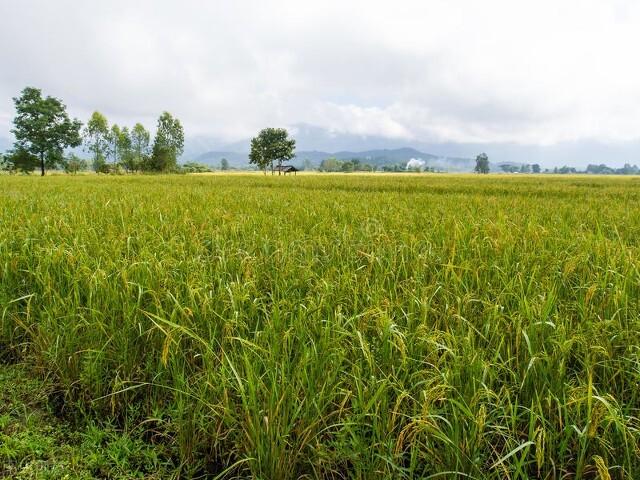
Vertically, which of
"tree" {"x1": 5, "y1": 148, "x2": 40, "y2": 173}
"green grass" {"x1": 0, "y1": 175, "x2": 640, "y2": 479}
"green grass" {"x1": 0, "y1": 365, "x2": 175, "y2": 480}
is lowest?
"green grass" {"x1": 0, "y1": 365, "x2": 175, "y2": 480}

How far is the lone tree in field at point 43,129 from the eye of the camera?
54781mm

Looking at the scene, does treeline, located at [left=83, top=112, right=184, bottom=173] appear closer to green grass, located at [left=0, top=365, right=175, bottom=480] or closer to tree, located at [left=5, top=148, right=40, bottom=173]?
tree, located at [left=5, top=148, right=40, bottom=173]

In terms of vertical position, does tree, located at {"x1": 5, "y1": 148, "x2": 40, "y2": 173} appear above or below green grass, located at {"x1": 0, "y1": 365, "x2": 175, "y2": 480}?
above

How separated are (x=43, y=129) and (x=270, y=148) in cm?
5208

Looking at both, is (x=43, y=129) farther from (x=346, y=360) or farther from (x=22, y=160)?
(x=346, y=360)

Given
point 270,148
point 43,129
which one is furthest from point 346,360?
point 270,148

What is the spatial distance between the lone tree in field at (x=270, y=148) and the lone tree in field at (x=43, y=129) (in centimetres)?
4645

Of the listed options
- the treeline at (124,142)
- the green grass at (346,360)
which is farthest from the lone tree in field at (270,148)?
the green grass at (346,360)

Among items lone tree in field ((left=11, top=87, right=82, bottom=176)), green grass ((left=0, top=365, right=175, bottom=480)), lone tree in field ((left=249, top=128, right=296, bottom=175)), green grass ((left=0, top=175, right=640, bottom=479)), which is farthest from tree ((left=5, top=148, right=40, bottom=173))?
green grass ((left=0, top=365, right=175, bottom=480))

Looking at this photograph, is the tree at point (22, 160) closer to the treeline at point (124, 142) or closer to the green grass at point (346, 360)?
the treeline at point (124, 142)

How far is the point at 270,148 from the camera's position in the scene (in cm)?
9869

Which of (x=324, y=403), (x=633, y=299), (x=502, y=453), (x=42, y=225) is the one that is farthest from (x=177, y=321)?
(x=42, y=225)

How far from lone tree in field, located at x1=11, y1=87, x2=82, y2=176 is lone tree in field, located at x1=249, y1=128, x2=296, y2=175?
46450mm

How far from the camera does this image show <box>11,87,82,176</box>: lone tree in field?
54781 millimetres
